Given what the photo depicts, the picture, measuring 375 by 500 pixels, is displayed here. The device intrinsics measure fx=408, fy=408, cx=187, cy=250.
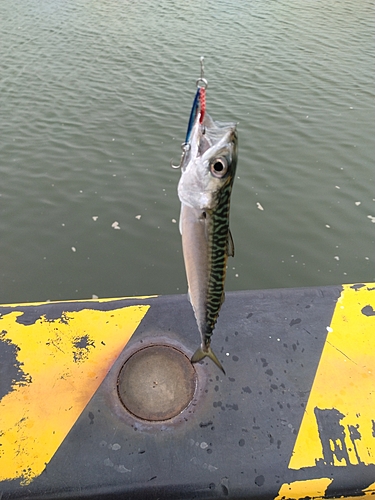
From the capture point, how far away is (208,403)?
8.82 ft

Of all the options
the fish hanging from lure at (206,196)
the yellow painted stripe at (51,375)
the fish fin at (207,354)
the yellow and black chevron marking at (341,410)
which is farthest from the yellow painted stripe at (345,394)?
the yellow painted stripe at (51,375)

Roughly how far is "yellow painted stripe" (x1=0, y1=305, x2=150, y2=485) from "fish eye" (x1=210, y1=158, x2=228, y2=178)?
1.73 m

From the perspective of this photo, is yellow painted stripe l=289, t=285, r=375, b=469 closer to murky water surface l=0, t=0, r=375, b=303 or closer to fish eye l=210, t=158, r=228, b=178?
fish eye l=210, t=158, r=228, b=178

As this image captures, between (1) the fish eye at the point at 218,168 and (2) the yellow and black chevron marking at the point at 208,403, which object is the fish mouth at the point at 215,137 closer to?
(1) the fish eye at the point at 218,168

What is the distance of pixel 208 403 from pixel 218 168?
5.38 feet

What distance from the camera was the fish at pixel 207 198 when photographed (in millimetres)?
1780

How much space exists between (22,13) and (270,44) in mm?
9219

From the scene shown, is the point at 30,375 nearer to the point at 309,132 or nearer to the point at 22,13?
the point at 309,132

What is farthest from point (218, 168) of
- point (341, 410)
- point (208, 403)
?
point (341, 410)

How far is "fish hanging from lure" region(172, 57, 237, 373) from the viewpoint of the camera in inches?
70.1

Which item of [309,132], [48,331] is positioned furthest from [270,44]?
[48,331]

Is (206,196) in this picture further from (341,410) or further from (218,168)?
(341,410)

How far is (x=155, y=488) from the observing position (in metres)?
2.25

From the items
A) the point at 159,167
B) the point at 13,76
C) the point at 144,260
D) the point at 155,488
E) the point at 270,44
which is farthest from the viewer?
the point at 270,44
